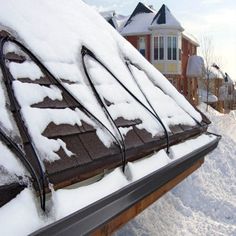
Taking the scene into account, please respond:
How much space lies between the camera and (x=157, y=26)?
2133cm

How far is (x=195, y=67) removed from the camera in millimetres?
24594

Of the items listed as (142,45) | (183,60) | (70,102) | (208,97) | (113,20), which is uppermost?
(70,102)

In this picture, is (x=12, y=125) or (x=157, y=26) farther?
(x=157, y=26)

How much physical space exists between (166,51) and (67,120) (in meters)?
19.9

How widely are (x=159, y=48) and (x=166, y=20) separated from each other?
156 cm

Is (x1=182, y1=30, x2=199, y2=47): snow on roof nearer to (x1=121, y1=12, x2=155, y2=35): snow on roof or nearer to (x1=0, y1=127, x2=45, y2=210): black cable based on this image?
(x1=121, y1=12, x2=155, y2=35): snow on roof

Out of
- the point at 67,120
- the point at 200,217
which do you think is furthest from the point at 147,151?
the point at 200,217

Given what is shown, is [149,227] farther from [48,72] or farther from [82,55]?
[48,72]

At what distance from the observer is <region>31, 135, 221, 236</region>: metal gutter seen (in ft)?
5.04

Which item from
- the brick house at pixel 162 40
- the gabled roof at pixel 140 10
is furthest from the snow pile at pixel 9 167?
the gabled roof at pixel 140 10

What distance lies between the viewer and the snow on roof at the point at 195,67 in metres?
24.4

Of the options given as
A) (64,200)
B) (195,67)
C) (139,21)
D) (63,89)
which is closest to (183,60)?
(195,67)

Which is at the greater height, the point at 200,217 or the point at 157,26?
the point at 157,26

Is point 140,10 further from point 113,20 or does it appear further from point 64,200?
point 64,200
